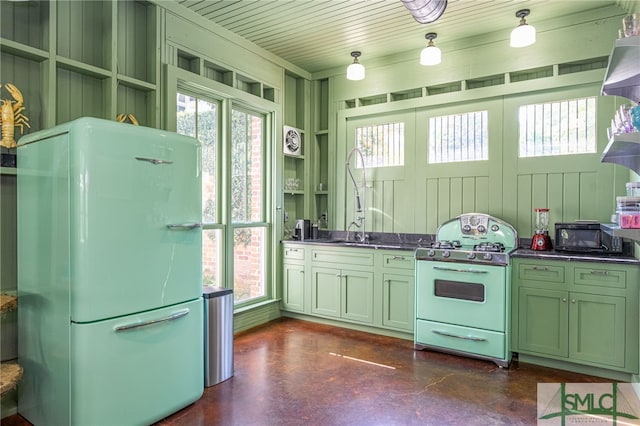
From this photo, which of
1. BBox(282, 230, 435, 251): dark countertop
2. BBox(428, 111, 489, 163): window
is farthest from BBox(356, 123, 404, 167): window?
BBox(282, 230, 435, 251): dark countertop

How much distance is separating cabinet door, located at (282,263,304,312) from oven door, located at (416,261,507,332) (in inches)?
57.8

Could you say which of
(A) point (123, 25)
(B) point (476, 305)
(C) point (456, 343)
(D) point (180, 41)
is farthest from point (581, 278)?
(A) point (123, 25)

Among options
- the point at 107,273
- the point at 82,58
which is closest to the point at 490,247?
the point at 107,273

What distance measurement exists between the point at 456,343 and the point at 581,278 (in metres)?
1.13

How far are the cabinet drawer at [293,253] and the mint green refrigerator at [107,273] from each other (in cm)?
203

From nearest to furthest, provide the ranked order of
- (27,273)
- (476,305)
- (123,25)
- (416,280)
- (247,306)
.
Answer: (27,273), (123,25), (476,305), (416,280), (247,306)

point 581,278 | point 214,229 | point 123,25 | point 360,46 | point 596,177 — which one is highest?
point 360,46

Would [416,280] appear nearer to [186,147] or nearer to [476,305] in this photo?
[476,305]

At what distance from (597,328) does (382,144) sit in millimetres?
2772

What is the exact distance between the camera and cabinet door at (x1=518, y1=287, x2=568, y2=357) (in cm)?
316

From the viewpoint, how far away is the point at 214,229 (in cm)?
393

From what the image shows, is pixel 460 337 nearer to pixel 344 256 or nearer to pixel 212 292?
pixel 344 256

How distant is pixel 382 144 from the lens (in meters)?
4.68

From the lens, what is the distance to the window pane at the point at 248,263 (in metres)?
4.26
